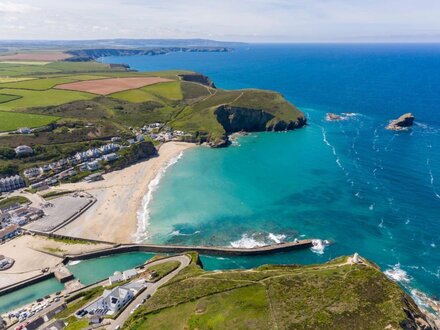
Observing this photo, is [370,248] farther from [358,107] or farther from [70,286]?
[358,107]

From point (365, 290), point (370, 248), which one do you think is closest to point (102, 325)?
point (365, 290)

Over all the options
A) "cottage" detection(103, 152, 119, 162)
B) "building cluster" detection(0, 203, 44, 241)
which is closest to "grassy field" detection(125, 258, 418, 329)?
"building cluster" detection(0, 203, 44, 241)

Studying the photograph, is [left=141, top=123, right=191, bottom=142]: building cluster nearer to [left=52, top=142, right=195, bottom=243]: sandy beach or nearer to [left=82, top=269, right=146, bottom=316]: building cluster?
[left=52, top=142, right=195, bottom=243]: sandy beach

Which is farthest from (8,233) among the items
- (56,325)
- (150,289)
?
(150,289)

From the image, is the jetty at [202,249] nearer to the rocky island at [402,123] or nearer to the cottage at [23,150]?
the cottage at [23,150]

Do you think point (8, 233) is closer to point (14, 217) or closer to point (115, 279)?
point (14, 217)
